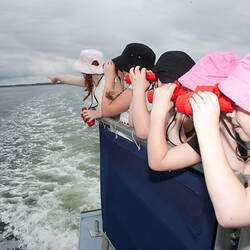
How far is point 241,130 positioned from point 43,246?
11.7 ft

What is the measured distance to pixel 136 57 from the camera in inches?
68.9

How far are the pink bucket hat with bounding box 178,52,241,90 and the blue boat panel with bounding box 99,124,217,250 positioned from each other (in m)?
0.38

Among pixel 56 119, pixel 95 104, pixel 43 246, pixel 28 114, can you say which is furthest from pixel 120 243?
pixel 28 114

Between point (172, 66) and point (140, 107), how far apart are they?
31 cm

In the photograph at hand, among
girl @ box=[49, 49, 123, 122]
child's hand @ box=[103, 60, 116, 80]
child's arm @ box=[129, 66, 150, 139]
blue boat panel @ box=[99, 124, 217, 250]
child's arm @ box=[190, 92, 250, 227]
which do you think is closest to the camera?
child's arm @ box=[190, 92, 250, 227]

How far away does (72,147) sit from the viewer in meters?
7.34

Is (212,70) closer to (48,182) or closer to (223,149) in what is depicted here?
(223,149)

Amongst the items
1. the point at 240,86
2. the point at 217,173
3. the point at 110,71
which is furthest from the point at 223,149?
the point at 110,71

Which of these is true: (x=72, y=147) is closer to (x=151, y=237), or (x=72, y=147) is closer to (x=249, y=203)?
(x=151, y=237)

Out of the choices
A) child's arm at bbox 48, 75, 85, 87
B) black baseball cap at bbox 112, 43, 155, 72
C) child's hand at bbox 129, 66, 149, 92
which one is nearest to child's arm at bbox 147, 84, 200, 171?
child's hand at bbox 129, 66, 149, 92

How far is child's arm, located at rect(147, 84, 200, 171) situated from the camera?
0.93m

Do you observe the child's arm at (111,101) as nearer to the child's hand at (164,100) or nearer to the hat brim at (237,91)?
the child's hand at (164,100)

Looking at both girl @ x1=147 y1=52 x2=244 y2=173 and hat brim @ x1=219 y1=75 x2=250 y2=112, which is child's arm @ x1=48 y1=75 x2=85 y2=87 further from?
hat brim @ x1=219 y1=75 x2=250 y2=112

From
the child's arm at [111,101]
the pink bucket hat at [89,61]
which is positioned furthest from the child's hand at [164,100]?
the pink bucket hat at [89,61]
